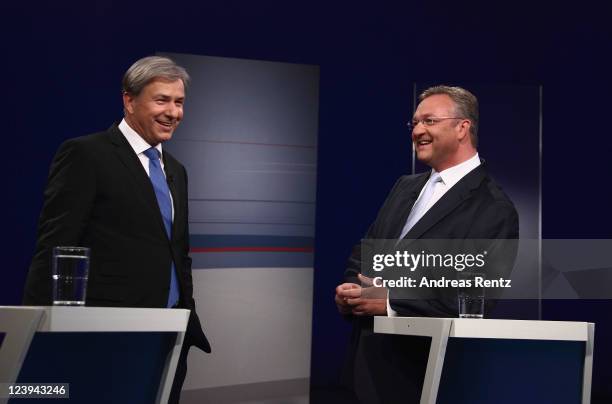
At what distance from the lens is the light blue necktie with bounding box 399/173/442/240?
2814mm

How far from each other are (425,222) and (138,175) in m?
0.87

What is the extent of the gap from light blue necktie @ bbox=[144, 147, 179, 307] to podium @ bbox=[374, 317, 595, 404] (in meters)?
0.89

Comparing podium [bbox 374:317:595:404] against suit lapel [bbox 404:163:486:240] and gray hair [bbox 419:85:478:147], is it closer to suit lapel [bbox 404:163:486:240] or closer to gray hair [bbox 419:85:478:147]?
suit lapel [bbox 404:163:486:240]

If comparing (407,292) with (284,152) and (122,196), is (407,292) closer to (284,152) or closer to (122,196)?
(122,196)

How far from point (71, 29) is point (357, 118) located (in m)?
1.84

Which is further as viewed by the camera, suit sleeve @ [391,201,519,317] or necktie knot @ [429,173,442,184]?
necktie knot @ [429,173,442,184]

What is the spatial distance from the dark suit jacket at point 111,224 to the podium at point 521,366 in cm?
88

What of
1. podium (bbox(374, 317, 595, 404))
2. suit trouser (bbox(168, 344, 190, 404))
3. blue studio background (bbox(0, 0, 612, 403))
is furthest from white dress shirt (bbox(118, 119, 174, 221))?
blue studio background (bbox(0, 0, 612, 403))

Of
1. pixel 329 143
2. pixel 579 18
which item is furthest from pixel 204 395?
pixel 579 18

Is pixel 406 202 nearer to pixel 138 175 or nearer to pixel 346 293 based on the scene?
pixel 346 293

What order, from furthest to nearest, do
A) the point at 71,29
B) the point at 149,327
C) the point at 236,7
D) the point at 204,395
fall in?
the point at 236,7 < the point at 71,29 < the point at 204,395 < the point at 149,327

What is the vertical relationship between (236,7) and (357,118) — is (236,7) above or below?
above

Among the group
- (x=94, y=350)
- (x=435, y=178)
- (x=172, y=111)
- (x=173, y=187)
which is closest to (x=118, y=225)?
(x=173, y=187)

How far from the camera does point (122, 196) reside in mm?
2572
